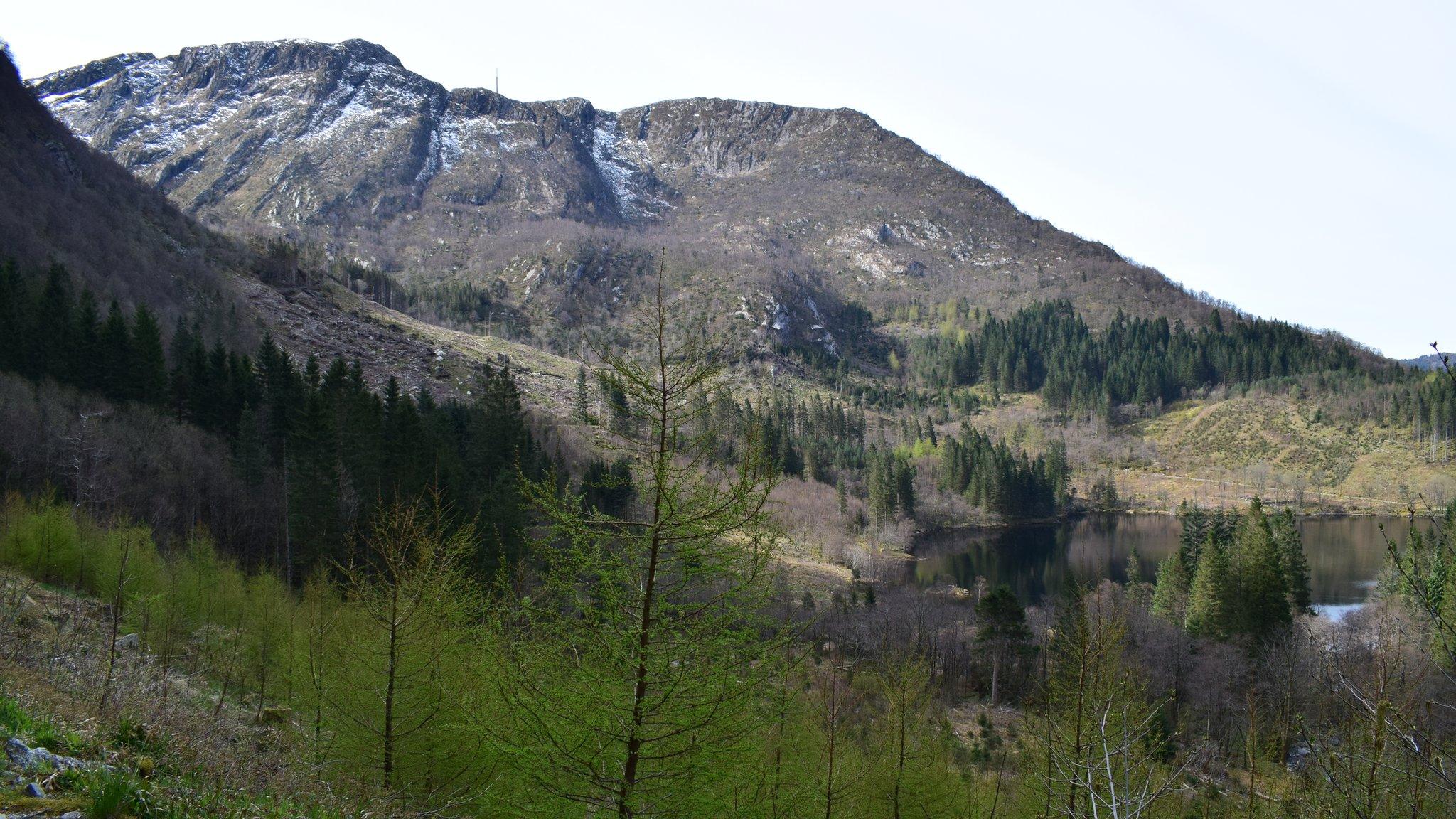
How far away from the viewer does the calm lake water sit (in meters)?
74.9

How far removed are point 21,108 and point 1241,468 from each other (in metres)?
189

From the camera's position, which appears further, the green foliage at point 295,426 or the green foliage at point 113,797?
the green foliage at point 295,426

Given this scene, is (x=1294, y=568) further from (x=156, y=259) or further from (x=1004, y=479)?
(x=156, y=259)

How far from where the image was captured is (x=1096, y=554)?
90812mm

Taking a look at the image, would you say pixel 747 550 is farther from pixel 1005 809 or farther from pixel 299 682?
pixel 1005 809

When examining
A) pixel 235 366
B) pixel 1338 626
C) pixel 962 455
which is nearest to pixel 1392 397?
pixel 962 455

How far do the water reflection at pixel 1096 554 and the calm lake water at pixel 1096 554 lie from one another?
0.10 metres

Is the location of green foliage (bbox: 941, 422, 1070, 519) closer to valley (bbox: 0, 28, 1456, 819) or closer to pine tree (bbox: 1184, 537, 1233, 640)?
valley (bbox: 0, 28, 1456, 819)

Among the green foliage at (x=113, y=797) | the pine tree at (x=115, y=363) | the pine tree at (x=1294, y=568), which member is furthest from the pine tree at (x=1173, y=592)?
the pine tree at (x=115, y=363)

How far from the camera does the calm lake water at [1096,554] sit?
246 ft

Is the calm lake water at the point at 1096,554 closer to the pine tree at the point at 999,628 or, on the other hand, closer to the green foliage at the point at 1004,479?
the green foliage at the point at 1004,479

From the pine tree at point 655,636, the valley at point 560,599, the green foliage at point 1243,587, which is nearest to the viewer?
the pine tree at point 655,636

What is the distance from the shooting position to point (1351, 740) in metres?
14.2

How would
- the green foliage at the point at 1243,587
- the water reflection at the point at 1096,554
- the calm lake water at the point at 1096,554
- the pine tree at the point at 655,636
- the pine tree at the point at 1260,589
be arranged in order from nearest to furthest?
the pine tree at the point at 655,636 < the pine tree at the point at 1260,589 < the green foliage at the point at 1243,587 < the calm lake water at the point at 1096,554 < the water reflection at the point at 1096,554
